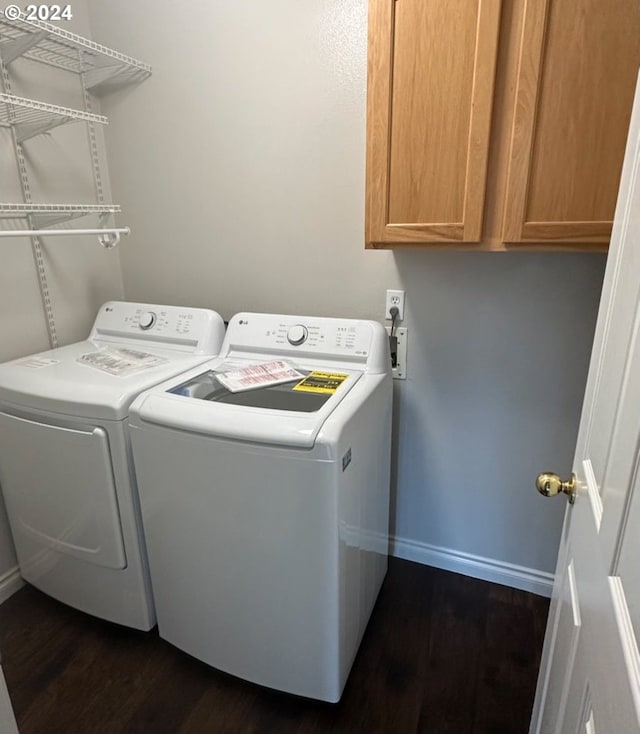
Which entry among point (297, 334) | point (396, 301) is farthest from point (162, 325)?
point (396, 301)

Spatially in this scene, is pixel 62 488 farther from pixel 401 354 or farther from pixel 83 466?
pixel 401 354

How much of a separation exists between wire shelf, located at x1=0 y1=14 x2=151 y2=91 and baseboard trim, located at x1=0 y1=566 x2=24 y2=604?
1.91 m

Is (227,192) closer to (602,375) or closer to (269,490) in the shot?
(269,490)

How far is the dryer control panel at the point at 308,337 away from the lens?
161cm

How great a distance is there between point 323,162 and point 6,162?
1.16 metres

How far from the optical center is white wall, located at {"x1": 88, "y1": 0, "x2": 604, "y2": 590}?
162 cm

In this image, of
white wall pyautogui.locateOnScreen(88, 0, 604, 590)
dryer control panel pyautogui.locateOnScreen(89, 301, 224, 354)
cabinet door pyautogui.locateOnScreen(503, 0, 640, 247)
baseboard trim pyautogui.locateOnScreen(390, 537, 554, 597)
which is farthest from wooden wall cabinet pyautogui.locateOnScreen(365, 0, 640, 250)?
baseboard trim pyautogui.locateOnScreen(390, 537, 554, 597)

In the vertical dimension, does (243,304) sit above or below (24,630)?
above

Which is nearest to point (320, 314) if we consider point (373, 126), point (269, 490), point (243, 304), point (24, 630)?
point (243, 304)

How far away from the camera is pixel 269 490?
3.95ft

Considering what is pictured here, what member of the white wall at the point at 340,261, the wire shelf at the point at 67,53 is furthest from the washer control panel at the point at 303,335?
the wire shelf at the point at 67,53

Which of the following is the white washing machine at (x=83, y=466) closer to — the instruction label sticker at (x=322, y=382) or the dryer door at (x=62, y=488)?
the dryer door at (x=62, y=488)

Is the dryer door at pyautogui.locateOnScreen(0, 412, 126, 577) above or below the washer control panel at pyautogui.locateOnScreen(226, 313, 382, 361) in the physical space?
below

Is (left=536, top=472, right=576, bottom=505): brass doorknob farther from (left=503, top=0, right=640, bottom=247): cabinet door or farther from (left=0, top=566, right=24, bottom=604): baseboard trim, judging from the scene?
(left=0, top=566, right=24, bottom=604): baseboard trim
